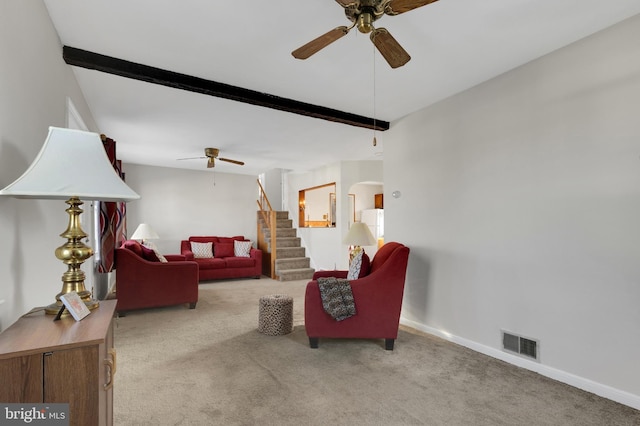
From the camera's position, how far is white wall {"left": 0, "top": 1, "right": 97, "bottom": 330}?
54.6 inches

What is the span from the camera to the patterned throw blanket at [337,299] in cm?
296

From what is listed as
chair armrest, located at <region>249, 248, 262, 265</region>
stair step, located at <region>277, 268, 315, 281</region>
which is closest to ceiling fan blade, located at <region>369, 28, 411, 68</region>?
stair step, located at <region>277, 268, 315, 281</region>

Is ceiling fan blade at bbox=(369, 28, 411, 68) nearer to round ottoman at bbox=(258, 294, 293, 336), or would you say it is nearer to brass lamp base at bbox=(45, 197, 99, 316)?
brass lamp base at bbox=(45, 197, 99, 316)

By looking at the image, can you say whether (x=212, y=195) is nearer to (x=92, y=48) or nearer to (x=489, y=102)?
(x=92, y=48)

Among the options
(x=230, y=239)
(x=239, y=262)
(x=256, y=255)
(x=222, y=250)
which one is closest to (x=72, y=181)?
(x=239, y=262)

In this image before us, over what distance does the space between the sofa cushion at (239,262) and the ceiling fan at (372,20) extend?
18.5 ft

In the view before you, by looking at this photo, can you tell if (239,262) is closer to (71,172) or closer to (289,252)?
(289,252)

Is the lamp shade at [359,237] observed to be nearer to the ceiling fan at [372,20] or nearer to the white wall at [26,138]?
the ceiling fan at [372,20]

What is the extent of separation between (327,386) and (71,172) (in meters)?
2.06

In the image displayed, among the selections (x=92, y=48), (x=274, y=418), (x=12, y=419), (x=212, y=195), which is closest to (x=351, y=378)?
(x=274, y=418)

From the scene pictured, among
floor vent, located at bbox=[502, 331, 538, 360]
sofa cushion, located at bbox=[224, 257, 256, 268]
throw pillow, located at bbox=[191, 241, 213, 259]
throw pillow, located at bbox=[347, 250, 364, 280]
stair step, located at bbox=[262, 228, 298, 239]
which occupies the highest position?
stair step, located at bbox=[262, 228, 298, 239]

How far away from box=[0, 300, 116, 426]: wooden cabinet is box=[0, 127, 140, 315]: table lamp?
27 centimetres

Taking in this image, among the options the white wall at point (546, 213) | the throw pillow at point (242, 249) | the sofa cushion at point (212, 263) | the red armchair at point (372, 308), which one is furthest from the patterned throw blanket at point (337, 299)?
the throw pillow at point (242, 249)

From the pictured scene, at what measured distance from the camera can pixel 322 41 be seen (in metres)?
1.84
